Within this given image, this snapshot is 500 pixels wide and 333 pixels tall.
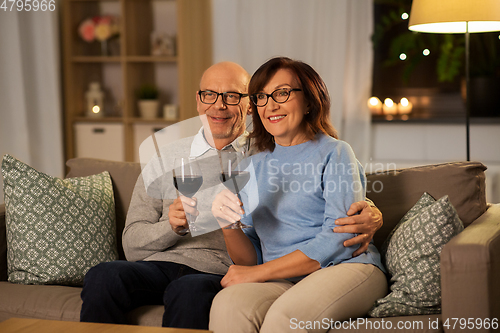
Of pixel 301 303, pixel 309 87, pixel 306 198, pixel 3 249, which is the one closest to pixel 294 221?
pixel 306 198

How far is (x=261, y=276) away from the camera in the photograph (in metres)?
1.38

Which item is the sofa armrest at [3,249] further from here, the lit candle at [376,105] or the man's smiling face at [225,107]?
the lit candle at [376,105]

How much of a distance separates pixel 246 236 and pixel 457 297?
636 millimetres

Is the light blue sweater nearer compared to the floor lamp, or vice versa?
the light blue sweater

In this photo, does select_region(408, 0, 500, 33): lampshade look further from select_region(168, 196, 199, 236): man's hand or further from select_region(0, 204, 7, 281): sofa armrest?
select_region(0, 204, 7, 281): sofa armrest

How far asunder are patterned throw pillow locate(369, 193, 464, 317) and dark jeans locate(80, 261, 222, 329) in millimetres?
475

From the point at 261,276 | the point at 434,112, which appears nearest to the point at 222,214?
the point at 261,276

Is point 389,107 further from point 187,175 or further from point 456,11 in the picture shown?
point 187,175

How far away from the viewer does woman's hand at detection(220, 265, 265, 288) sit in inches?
54.6

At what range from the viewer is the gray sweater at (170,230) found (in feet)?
5.14

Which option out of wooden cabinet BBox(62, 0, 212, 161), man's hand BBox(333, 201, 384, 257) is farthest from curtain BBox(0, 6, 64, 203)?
man's hand BBox(333, 201, 384, 257)

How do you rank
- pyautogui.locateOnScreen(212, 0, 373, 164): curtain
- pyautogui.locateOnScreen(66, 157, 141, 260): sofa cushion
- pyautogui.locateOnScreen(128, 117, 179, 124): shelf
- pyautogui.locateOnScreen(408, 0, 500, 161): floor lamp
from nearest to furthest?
pyautogui.locateOnScreen(66, 157, 141, 260): sofa cushion
pyautogui.locateOnScreen(408, 0, 500, 161): floor lamp
pyautogui.locateOnScreen(212, 0, 373, 164): curtain
pyautogui.locateOnScreen(128, 117, 179, 124): shelf

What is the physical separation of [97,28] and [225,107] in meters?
2.16

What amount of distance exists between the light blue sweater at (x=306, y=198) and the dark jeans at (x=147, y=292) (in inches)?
8.9
